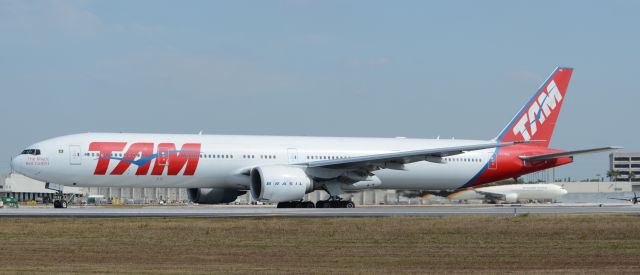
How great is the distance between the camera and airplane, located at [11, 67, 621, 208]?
44.5 metres

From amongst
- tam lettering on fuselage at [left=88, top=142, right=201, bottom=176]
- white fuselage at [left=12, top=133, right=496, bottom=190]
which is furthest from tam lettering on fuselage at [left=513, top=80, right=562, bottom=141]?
tam lettering on fuselage at [left=88, top=142, right=201, bottom=176]

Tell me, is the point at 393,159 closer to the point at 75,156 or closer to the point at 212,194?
the point at 212,194

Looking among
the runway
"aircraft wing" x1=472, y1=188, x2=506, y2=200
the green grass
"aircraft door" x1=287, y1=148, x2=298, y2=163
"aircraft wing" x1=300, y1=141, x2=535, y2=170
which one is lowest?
the green grass

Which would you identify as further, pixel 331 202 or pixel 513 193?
pixel 513 193

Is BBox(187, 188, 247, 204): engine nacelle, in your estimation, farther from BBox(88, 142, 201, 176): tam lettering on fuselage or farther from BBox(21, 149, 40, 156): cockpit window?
BBox(21, 149, 40, 156): cockpit window

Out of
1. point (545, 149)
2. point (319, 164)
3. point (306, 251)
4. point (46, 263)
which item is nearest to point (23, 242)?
point (46, 263)

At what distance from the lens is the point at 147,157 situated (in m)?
45.0

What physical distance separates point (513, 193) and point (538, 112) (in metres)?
33.1

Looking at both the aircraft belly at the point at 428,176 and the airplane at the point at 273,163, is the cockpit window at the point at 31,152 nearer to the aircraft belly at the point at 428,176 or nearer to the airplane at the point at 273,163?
the airplane at the point at 273,163

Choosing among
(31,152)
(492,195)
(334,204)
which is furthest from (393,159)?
(492,195)

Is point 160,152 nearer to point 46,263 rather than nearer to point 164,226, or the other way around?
point 164,226

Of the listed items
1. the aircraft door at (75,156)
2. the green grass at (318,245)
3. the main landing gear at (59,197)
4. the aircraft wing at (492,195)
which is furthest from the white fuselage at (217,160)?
the aircraft wing at (492,195)

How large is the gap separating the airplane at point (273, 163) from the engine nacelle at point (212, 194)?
50 mm

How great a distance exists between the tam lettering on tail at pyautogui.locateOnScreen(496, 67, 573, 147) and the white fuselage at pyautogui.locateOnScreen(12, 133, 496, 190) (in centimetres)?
290
